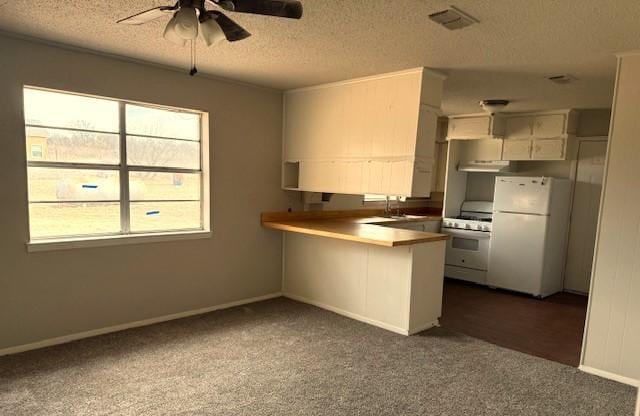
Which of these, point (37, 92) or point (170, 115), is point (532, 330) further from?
point (37, 92)

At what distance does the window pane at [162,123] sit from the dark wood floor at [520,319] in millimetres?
3154

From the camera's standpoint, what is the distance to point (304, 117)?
4434 mm

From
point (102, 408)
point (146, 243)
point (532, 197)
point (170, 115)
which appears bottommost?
point (102, 408)

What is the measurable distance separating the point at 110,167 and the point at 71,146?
329mm

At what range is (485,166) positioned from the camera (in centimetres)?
580

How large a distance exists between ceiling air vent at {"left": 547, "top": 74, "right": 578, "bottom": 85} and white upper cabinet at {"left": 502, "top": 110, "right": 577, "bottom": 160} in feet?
5.33

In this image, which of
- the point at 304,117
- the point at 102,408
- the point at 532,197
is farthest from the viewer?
the point at 532,197

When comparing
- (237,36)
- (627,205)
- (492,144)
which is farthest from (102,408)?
(492,144)

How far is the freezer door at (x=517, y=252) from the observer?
4992 millimetres

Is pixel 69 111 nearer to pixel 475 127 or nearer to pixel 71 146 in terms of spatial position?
pixel 71 146

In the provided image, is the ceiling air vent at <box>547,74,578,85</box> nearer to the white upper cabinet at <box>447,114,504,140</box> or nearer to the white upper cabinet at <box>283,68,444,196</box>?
the white upper cabinet at <box>283,68,444,196</box>

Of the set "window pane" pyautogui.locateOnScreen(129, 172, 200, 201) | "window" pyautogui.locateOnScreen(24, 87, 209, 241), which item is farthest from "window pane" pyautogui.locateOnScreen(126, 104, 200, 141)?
"window pane" pyautogui.locateOnScreen(129, 172, 200, 201)

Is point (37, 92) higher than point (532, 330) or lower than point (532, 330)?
higher

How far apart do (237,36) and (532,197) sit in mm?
4307
